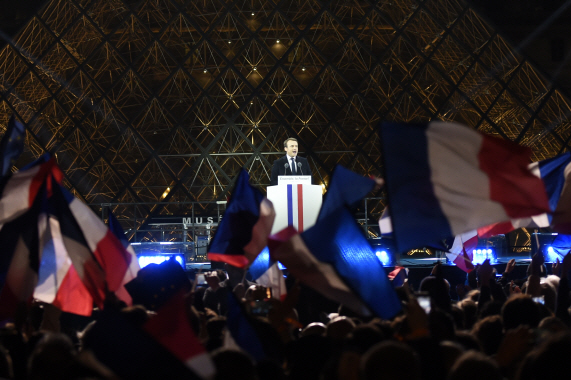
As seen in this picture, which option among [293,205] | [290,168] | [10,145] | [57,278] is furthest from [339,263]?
[290,168]

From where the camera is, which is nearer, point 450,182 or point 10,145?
point 450,182

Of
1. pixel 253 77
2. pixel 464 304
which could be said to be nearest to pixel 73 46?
pixel 253 77

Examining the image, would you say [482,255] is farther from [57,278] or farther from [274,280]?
[57,278]

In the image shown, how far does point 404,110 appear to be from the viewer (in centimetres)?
1900

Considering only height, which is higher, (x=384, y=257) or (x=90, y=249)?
(x=384, y=257)

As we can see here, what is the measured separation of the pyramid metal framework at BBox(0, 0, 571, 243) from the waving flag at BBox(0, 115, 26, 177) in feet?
37.5

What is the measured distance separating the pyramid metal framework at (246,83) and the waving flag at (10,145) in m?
11.4

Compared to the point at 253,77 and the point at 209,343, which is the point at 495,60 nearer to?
the point at 253,77

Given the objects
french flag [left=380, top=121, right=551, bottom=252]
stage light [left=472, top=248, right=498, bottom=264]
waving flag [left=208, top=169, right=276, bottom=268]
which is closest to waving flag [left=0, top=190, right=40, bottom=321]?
waving flag [left=208, top=169, right=276, bottom=268]

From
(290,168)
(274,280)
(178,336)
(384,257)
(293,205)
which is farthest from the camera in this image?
(384,257)

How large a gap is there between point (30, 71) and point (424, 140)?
17.2 m

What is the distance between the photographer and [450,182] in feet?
10.0

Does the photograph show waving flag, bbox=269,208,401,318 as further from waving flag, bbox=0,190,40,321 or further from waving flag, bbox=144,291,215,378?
waving flag, bbox=0,190,40,321

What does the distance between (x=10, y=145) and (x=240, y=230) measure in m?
1.76
